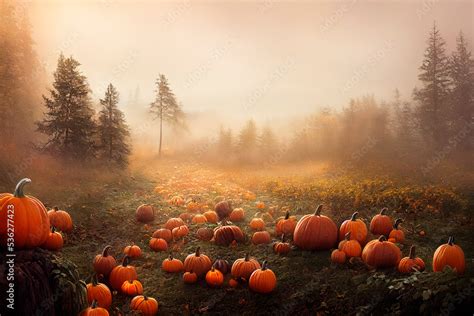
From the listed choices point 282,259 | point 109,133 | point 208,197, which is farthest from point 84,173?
point 282,259

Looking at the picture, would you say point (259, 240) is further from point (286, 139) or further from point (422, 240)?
point (286, 139)

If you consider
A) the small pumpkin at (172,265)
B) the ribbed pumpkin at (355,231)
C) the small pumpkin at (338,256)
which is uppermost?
the ribbed pumpkin at (355,231)

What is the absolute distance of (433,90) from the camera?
32.2 m

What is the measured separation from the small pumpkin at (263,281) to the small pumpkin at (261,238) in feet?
10.3

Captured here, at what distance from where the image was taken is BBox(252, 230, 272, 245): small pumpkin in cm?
1248

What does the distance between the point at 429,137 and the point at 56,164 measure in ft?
94.9

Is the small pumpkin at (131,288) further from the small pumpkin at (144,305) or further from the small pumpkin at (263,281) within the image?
the small pumpkin at (263,281)

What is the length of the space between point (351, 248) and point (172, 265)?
531cm

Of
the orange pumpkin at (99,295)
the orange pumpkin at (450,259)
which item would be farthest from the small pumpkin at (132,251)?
the orange pumpkin at (450,259)

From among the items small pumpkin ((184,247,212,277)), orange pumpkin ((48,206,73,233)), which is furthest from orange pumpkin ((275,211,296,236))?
orange pumpkin ((48,206,73,233))

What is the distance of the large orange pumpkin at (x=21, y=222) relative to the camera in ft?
19.8

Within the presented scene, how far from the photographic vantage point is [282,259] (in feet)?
35.4

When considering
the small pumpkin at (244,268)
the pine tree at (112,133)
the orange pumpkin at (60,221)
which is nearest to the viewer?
the small pumpkin at (244,268)

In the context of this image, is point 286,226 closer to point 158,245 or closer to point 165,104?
point 158,245
